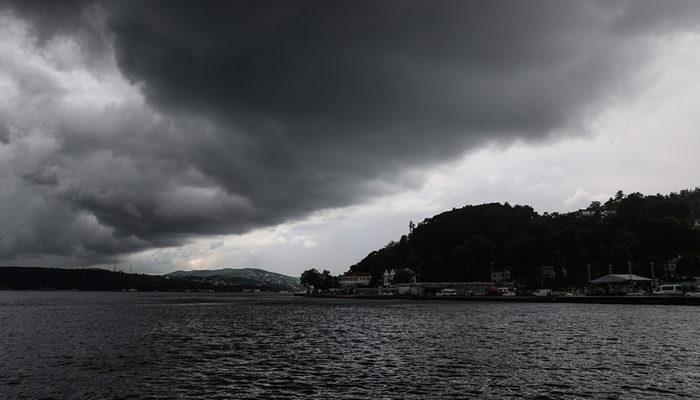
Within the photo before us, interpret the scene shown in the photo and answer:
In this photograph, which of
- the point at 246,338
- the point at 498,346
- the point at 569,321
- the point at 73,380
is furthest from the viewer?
the point at 569,321

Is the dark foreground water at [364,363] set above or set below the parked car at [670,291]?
below

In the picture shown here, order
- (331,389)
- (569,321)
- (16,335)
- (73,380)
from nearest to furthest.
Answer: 1. (331,389)
2. (73,380)
3. (16,335)
4. (569,321)

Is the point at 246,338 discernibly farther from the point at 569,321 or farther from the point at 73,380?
the point at 569,321

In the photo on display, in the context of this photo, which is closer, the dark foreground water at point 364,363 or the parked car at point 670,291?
the dark foreground water at point 364,363

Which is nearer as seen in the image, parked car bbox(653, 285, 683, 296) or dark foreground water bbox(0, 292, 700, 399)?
dark foreground water bbox(0, 292, 700, 399)

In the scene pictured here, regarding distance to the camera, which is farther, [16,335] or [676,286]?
[676,286]

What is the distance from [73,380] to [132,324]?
5302 cm

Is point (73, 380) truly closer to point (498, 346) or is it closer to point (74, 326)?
point (498, 346)

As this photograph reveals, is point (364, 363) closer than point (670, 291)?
Yes

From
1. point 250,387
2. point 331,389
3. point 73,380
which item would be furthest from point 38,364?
point 331,389

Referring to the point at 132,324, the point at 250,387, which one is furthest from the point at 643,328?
the point at 132,324

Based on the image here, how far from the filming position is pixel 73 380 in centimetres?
3659

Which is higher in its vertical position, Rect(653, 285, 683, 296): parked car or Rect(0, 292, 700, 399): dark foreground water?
Rect(653, 285, 683, 296): parked car

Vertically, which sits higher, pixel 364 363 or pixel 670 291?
pixel 670 291
